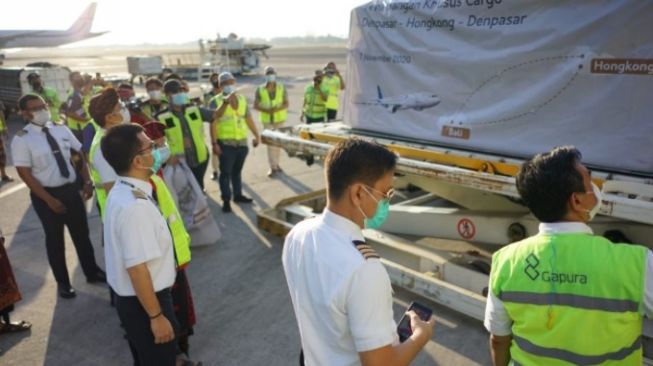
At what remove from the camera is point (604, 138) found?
389 centimetres

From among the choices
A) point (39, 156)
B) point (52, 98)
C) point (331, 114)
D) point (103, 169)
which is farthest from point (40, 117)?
point (52, 98)

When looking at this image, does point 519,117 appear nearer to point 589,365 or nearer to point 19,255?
point 589,365

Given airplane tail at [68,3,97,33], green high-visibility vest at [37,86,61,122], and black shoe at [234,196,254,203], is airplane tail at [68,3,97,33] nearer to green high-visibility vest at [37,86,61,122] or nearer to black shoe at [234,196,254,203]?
green high-visibility vest at [37,86,61,122]

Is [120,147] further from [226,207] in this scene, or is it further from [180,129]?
[226,207]

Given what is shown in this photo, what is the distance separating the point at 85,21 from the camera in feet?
159

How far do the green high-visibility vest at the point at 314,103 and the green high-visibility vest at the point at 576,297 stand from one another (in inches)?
338

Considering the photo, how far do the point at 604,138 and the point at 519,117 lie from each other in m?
0.70

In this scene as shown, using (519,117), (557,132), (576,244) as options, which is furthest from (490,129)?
(576,244)

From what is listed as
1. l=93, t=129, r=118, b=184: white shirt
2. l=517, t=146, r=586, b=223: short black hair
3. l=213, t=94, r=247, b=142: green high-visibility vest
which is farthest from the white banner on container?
l=93, t=129, r=118, b=184: white shirt

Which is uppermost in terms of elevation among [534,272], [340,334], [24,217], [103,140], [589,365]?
[103,140]

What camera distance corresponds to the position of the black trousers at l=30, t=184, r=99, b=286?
5.14 meters

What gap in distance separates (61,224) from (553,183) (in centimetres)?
482

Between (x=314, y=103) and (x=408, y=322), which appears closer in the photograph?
(x=408, y=322)

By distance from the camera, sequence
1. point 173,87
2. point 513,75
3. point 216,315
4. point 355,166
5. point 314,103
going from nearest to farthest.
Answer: point 355,166 < point 513,75 < point 216,315 < point 173,87 < point 314,103
